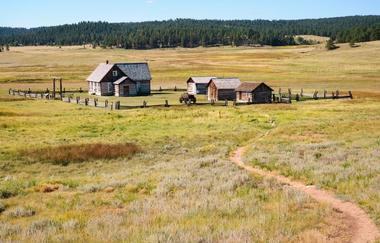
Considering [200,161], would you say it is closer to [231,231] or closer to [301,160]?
[301,160]

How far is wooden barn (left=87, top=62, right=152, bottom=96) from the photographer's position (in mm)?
72312

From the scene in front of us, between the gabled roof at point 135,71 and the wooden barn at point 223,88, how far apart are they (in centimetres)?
1209

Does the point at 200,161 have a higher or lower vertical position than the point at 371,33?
lower

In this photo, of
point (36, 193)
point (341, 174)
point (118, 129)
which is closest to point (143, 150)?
point (118, 129)

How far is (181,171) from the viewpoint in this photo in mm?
20375

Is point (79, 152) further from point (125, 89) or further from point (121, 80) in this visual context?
point (125, 89)

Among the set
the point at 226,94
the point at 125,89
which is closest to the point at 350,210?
the point at 226,94

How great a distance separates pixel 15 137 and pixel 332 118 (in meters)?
25.2

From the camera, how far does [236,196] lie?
49.6 feet

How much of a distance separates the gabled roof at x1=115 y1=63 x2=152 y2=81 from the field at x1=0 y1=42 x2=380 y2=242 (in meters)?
17.8

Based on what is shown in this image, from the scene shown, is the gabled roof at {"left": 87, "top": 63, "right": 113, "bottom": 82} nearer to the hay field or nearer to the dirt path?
the hay field

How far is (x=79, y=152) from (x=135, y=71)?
4835 cm

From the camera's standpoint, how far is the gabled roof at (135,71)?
243 feet

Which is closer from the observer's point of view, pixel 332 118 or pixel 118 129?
pixel 118 129
